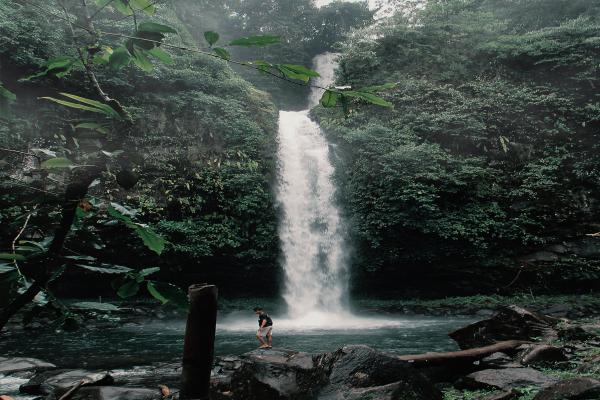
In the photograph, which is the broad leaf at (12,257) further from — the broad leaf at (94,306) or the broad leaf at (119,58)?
the broad leaf at (119,58)

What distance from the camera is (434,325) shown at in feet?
39.4

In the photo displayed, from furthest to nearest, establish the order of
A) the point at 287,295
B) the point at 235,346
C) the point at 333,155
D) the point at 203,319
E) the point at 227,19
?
the point at 227,19 < the point at 333,155 < the point at 287,295 < the point at 235,346 < the point at 203,319

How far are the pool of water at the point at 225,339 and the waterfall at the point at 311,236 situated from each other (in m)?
1.12

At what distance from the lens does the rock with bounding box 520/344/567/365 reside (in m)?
5.24

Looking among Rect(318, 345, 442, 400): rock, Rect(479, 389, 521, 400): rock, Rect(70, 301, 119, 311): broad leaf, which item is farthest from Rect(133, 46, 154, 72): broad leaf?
Rect(479, 389, 521, 400): rock

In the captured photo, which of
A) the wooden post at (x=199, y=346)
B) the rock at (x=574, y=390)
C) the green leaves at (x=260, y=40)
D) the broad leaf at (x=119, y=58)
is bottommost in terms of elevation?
the rock at (x=574, y=390)

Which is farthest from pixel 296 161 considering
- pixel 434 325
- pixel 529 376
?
pixel 529 376

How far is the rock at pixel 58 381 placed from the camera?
17.2 ft

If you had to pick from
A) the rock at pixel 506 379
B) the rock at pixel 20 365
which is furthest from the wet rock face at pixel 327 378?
the rock at pixel 20 365

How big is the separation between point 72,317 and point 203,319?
0.41 metres

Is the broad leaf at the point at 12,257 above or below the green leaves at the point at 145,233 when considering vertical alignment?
below

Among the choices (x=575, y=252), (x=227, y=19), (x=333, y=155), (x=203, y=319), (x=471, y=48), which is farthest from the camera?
(x=227, y=19)

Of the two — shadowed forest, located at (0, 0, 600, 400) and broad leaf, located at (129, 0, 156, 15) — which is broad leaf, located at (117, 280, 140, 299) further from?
shadowed forest, located at (0, 0, 600, 400)

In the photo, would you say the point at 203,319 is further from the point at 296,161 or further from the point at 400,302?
the point at 296,161
